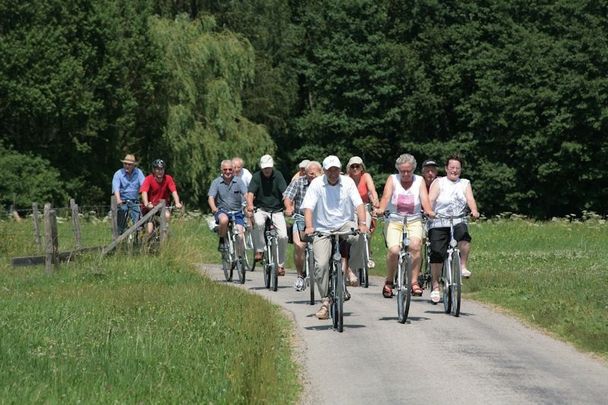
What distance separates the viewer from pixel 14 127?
193 ft

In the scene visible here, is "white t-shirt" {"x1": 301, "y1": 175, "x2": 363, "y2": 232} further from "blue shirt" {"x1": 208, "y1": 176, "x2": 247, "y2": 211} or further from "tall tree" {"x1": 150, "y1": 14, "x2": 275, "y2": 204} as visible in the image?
"tall tree" {"x1": 150, "y1": 14, "x2": 275, "y2": 204}

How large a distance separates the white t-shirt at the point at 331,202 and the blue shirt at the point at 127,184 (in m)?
10.4

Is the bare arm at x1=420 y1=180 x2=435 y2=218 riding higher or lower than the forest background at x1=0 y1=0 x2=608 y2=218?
lower

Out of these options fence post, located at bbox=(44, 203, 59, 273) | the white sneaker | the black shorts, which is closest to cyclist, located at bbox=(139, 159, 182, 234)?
fence post, located at bbox=(44, 203, 59, 273)

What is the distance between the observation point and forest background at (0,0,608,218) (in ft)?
186

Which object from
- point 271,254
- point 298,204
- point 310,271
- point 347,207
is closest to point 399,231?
point 310,271

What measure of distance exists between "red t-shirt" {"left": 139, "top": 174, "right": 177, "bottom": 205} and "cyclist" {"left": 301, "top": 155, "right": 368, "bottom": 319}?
924cm

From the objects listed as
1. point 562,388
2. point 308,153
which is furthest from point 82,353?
point 308,153

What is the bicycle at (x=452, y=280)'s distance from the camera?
57.1 ft

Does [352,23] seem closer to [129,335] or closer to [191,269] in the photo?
[191,269]

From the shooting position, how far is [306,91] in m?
74.8

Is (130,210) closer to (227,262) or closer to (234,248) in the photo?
(227,262)

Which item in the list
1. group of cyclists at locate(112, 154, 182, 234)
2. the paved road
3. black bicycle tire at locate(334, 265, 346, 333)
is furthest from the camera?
group of cyclists at locate(112, 154, 182, 234)

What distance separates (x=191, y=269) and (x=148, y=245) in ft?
5.20
